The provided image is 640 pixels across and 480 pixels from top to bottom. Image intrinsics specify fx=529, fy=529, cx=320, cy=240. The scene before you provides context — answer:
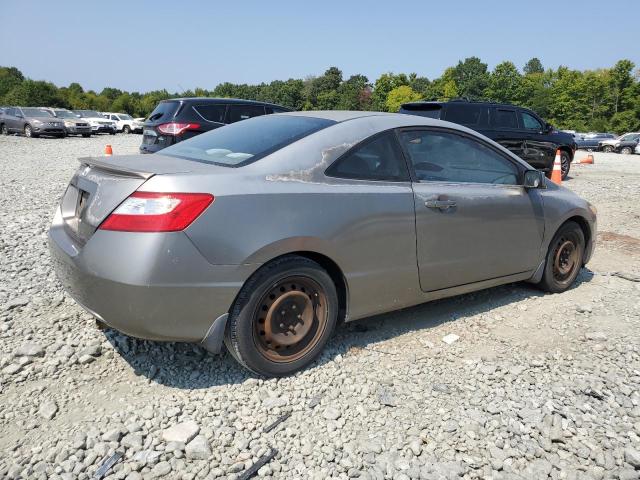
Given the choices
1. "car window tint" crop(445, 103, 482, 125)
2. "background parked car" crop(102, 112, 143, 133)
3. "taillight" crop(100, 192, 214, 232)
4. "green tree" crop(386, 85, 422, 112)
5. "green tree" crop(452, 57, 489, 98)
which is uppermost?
"green tree" crop(452, 57, 489, 98)

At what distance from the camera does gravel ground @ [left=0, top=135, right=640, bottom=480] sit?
2.48m

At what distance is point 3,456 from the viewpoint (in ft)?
8.06

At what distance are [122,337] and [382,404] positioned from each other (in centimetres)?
183

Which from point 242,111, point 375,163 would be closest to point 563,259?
point 375,163

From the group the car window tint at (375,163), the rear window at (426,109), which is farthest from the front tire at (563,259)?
the rear window at (426,109)

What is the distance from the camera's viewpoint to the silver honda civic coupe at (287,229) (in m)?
2.72

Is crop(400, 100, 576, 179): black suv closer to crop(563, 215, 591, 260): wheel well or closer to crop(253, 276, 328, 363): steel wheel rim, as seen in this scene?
crop(563, 215, 591, 260): wheel well

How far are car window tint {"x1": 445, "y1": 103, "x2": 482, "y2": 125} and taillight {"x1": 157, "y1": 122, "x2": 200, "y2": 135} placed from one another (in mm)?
5428

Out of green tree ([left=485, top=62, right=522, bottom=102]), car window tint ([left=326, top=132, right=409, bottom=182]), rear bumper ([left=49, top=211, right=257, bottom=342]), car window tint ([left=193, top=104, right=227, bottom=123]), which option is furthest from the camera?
green tree ([left=485, top=62, right=522, bottom=102])

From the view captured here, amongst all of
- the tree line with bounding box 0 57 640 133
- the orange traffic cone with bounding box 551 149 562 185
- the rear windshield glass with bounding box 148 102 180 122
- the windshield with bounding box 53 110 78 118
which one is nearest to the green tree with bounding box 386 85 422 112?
the tree line with bounding box 0 57 640 133

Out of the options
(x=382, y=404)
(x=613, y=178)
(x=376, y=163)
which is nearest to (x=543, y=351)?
(x=382, y=404)

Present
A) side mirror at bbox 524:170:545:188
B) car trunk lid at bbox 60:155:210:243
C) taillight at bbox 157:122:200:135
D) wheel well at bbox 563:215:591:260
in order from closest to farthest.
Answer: car trunk lid at bbox 60:155:210:243 < side mirror at bbox 524:170:545:188 < wheel well at bbox 563:215:591:260 < taillight at bbox 157:122:200:135

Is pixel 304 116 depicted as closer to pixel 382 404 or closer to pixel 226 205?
pixel 226 205

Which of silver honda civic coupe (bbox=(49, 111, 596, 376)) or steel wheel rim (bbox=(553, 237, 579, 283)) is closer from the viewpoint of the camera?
silver honda civic coupe (bbox=(49, 111, 596, 376))
